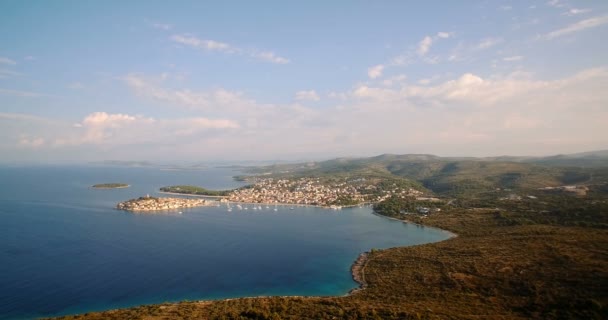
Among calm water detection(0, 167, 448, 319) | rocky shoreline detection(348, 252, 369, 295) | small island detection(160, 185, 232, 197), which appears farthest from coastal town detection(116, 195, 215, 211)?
rocky shoreline detection(348, 252, 369, 295)

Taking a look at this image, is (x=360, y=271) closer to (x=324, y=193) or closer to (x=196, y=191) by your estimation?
(x=324, y=193)

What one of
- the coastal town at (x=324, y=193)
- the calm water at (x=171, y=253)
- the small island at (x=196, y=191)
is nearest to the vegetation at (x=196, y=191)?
the small island at (x=196, y=191)

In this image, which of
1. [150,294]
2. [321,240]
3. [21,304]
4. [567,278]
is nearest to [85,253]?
[21,304]

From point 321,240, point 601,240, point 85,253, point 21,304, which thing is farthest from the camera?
point 321,240

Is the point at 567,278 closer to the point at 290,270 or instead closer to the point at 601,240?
the point at 601,240

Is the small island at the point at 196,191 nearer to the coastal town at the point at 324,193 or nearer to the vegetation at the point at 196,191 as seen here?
the vegetation at the point at 196,191

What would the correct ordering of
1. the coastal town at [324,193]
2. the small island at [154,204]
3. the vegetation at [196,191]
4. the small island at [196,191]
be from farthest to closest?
the vegetation at [196,191]
the small island at [196,191]
the coastal town at [324,193]
the small island at [154,204]
